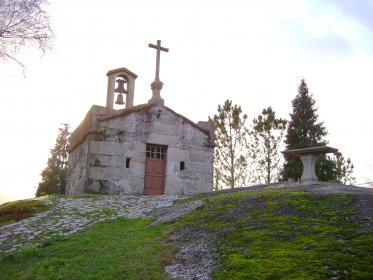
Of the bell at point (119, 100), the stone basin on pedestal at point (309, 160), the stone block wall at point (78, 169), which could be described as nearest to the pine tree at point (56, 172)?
the stone block wall at point (78, 169)

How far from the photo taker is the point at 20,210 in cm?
1087

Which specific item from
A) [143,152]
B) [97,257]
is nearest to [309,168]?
[143,152]

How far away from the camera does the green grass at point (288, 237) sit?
175 inches

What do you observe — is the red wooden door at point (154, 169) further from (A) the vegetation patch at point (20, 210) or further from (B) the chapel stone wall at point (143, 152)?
(A) the vegetation patch at point (20, 210)

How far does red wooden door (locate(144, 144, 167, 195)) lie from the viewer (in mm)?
15977

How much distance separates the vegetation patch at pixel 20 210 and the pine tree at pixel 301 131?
16.9 metres

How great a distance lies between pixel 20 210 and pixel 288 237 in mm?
8184

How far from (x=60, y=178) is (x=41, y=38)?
62.6 ft

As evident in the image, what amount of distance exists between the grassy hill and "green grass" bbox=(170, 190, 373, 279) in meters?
0.01

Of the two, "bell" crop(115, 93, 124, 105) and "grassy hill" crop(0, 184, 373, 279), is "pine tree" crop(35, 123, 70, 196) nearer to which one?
"bell" crop(115, 93, 124, 105)

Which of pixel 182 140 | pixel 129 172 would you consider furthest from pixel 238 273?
pixel 182 140

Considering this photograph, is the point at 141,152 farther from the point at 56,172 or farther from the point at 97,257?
the point at 56,172

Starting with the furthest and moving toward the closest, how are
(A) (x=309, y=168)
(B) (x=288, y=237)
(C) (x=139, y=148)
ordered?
(C) (x=139, y=148) < (A) (x=309, y=168) < (B) (x=288, y=237)

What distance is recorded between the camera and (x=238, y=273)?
15.3ft
